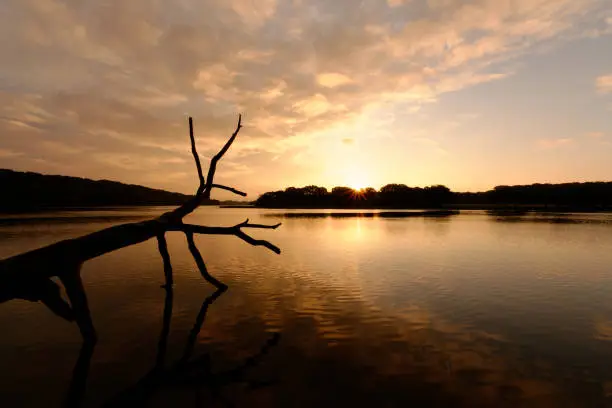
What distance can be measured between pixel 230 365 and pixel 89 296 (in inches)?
364

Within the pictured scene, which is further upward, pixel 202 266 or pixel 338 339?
pixel 202 266

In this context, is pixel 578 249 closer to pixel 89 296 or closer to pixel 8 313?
pixel 89 296

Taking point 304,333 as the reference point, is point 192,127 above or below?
above

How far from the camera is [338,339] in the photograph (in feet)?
32.4

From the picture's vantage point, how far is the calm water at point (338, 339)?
7.05 metres

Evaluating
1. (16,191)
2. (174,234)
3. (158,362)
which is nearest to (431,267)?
(158,362)

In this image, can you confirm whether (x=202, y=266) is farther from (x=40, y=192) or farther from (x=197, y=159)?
(x=40, y=192)

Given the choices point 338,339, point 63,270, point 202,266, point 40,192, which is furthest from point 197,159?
point 40,192

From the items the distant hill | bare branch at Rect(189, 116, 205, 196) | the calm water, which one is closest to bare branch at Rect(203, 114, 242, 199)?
bare branch at Rect(189, 116, 205, 196)

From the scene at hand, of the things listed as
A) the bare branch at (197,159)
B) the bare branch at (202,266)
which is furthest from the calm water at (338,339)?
the bare branch at (197,159)

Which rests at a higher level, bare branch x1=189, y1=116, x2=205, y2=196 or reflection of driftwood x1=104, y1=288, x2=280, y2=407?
bare branch x1=189, y1=116, x2=205, y2=196

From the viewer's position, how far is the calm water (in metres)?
7.05

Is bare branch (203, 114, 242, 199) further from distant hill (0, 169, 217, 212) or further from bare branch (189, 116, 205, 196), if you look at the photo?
distant hill (0, 169, 217, 212)

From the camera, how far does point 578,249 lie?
1109 inches
